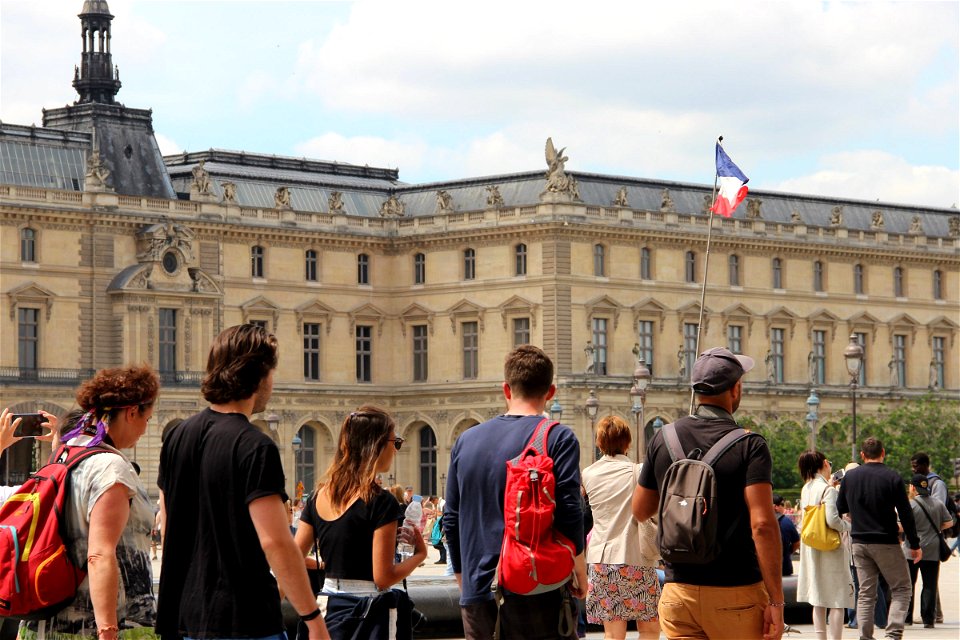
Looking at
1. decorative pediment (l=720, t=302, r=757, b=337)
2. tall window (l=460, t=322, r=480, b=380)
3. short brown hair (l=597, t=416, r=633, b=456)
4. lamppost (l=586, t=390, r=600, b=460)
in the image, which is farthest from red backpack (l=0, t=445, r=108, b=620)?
decorative pediment (l=720, t=302, r=757, b=337)

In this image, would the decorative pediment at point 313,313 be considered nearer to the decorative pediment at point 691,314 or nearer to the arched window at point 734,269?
the decorative pediment at point 691,314

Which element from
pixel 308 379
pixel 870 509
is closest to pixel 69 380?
pixel 308 379

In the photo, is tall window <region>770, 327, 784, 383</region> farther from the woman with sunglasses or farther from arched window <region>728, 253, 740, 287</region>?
the woman with sunglasses

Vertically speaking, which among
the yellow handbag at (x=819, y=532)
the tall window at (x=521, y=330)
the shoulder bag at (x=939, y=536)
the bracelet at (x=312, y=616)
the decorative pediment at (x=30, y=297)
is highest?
the decorative pediment at (x=30, y=297)

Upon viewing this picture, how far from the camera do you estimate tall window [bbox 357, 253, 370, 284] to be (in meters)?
78.2

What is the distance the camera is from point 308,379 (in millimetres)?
76375

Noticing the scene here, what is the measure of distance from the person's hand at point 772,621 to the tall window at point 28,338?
59.8 metres

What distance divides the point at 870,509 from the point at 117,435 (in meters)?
10.3

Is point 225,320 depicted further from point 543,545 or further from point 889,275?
point 543,545

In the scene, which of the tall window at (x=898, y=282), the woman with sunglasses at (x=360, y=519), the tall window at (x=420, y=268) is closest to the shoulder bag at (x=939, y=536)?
the woman with sunglasses at (x=360, y=519)

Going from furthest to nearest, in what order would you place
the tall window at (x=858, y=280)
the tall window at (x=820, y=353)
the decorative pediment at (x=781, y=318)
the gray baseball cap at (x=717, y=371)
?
1. the tall window at (x=858, y=280)
2. the tall window at (x=820, y=353)
3. the decorative pediment at (x=781, y=318)
4. the gray baseball cap at (x=717, y=371)

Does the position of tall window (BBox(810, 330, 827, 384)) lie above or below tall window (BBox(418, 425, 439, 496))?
above

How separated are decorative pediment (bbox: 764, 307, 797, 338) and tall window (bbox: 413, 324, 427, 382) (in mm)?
13289

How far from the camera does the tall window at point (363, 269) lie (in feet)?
257
